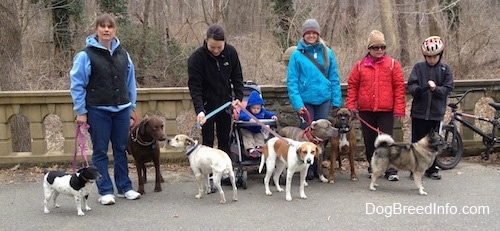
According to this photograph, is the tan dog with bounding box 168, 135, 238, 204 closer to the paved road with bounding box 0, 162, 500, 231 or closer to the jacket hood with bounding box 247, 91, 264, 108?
the paved road with bounding box 0, 162, 500, 231

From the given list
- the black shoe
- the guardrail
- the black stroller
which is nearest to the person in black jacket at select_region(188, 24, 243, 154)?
the black stroller

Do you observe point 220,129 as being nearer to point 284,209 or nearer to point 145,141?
point 145,141

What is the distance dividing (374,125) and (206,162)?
2589 millimetres

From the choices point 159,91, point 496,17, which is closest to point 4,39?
point 159,91

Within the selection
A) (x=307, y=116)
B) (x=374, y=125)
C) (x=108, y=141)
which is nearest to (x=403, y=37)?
(x=374, y=125)

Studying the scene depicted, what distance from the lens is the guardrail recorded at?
727 centimetres

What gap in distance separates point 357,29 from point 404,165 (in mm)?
10272

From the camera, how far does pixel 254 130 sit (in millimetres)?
6742

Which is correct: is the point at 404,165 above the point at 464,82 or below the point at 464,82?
below

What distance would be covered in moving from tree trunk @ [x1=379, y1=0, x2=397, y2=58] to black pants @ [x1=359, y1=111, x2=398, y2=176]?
8333mm

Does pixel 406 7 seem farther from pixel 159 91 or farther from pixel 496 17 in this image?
pixel 159 91

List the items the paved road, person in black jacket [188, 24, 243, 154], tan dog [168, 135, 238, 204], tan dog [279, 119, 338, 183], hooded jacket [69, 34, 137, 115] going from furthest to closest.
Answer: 1. tan dog [279, 119, 338, 183]
2. person in black jacket [188, 24, 243, 154]
3. tan dog [168, 135, 238, 204]
4. hooded jacket [69, 34, 137, 115]
5. the paved road

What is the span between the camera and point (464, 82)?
788 cm

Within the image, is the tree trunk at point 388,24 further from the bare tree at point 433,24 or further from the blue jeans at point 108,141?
the blue jeans at point 108,141
